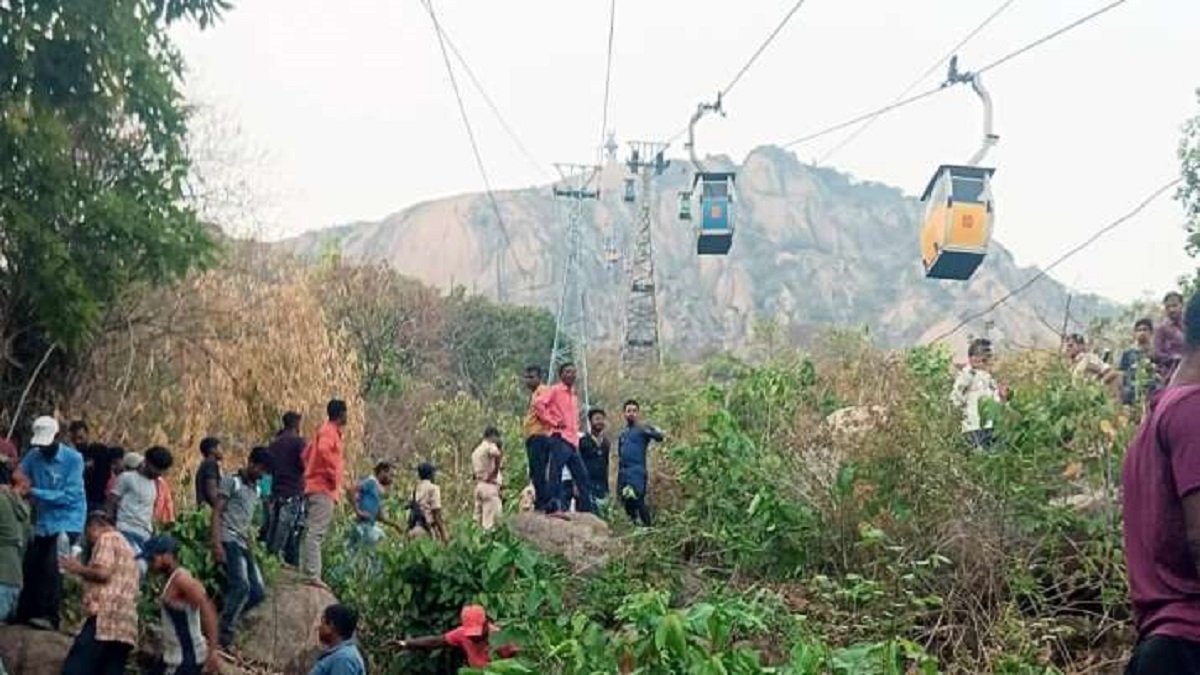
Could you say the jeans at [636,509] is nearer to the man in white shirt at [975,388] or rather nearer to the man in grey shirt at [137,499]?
the man in white shirt at [975,388]

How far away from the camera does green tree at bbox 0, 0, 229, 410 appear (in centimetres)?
1042

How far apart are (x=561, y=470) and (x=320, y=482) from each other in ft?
7.57

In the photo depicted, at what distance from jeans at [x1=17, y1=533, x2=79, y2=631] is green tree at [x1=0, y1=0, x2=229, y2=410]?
7.50ft

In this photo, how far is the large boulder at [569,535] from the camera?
10.9 m

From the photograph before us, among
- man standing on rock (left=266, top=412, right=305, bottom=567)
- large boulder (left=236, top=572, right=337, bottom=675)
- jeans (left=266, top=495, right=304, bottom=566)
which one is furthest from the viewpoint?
jeans (left=266, top=495, right=304, bottom=566)

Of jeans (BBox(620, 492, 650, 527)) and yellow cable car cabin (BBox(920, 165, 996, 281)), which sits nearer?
jeans (BBox(620, 492, 650, 527))

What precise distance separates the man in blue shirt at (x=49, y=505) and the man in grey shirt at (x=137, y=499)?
323 mm

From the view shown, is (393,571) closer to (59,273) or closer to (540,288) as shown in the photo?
(59,273)

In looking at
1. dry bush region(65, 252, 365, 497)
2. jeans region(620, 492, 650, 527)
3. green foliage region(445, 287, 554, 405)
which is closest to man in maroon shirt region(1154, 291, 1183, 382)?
jeans region(620, 492, 650, 527)

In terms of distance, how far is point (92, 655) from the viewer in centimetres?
873

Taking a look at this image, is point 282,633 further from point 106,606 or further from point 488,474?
point 488,474

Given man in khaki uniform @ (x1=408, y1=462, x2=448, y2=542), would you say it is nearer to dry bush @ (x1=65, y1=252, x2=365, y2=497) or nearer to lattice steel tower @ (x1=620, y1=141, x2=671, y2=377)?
dry bush @ (x1=65, y1=252, x2=365, y2=497)

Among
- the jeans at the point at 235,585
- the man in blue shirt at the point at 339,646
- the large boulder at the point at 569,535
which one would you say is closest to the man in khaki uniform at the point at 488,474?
the large boulder at the point at 569,535

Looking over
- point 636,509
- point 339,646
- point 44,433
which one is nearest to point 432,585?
point 636,509
